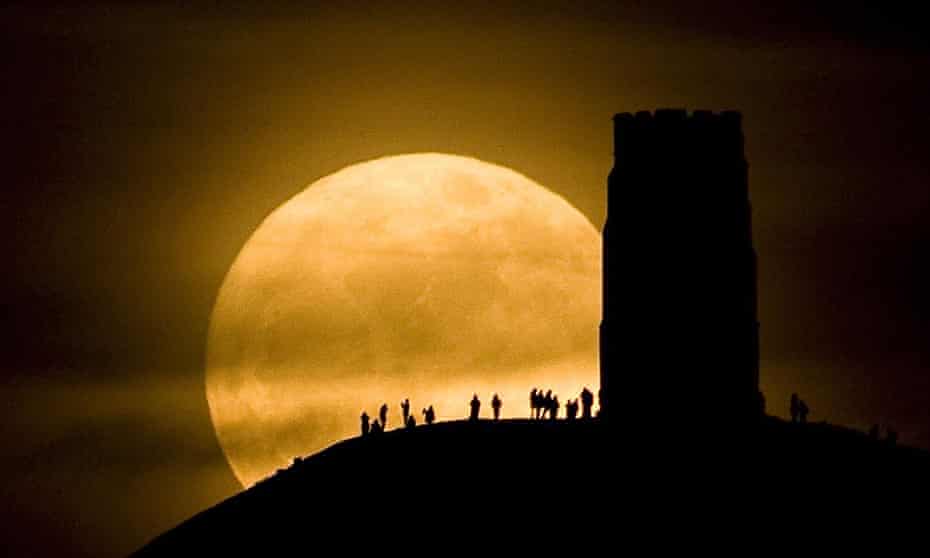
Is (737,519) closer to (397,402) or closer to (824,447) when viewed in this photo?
(824,447)

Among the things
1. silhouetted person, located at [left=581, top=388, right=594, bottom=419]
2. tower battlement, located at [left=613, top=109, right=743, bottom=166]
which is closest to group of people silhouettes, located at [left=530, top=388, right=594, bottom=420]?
silhouetted person, located at [left=581, top=388, right=594, bottom=419]

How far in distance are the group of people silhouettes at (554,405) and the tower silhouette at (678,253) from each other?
1706 mm

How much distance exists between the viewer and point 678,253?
120 metres

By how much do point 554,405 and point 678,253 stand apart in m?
6.98

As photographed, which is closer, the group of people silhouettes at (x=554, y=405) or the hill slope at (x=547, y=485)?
the hill slope at (x=547, y=485)

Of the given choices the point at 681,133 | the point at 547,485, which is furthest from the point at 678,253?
the point at 547,485

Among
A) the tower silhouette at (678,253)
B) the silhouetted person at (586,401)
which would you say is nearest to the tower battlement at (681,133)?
the tower silhouette at (678,253)

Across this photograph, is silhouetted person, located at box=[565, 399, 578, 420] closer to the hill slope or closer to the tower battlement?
the hill slope

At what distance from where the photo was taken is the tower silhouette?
120m

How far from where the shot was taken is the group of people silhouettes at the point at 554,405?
117m

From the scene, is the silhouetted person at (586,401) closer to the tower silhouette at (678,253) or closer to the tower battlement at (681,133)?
the tower silhouette at (678,253)

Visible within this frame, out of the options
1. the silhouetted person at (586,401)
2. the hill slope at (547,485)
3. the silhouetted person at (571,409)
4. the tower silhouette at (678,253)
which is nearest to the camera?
the hill slope at (547,485)

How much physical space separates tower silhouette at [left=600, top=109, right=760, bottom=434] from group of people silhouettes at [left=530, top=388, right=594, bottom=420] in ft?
5.60

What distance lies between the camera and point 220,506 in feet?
378
